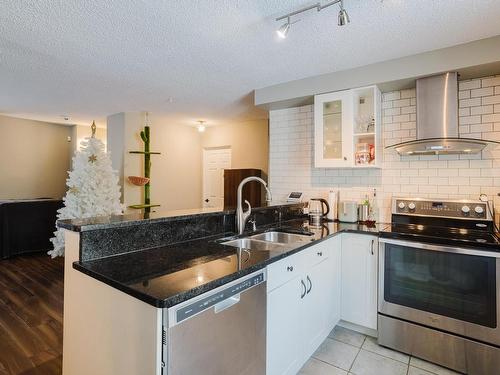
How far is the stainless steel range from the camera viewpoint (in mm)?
1905

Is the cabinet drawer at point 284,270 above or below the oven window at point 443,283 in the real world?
above

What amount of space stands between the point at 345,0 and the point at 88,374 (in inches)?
98.3

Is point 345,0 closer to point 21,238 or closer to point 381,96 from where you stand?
Answer: point 381,96

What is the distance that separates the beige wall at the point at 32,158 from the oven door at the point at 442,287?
21.7ft

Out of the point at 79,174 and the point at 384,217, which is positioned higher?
A: the point at 79,174

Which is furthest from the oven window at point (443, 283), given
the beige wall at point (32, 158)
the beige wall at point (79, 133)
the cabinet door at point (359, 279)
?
the beige wall at point (32, 158)

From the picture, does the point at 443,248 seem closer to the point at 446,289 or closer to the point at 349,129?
the point at 446,289

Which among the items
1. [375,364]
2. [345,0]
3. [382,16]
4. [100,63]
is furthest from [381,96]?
[100,63]

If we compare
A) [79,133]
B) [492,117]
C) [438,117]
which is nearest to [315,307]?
[438,117]

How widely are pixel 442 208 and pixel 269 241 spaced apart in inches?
61.1

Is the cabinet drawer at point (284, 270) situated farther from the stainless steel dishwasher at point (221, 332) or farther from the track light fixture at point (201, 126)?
the track light fixture at point (201, 126)

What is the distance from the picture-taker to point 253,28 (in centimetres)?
208

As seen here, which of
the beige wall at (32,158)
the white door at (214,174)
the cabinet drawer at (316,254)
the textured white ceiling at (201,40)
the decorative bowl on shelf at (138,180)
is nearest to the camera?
the textured white ceiling at (201,40)

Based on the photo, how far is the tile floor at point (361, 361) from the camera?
202cm
